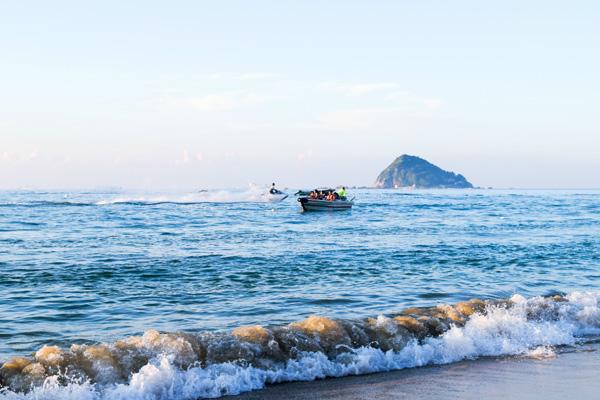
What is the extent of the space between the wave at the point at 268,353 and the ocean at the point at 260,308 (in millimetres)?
23

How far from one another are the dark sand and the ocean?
431 mm

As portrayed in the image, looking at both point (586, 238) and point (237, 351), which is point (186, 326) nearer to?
point (237, 351)

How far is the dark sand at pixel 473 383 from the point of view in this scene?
25.3 feet

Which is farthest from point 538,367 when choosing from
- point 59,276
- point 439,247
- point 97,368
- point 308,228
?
point 308,228

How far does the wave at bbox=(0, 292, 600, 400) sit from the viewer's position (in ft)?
26.2

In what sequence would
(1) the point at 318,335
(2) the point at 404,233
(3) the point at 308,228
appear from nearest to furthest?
(1) the point at 318,335
(2) the point at 404,233
(3) the point at 308,228

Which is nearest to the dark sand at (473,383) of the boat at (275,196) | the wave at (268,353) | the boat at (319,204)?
the wave at (268,353)

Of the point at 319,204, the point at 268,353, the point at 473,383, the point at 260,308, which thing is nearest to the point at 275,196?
the point at 319,204

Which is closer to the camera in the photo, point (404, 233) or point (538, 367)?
point (538, 367)

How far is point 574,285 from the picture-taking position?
59.2 ft

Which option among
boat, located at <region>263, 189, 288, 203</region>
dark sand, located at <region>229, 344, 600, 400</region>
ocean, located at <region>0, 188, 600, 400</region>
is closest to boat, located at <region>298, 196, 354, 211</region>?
ocean, located at <region>0, 188, 600, 400</region>

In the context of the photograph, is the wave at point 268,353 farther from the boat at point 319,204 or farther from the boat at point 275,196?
the boat at point 275,196

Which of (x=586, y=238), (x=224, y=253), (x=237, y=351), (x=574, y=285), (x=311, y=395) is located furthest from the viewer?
(x=586, y=238)

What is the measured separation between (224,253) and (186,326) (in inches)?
518
